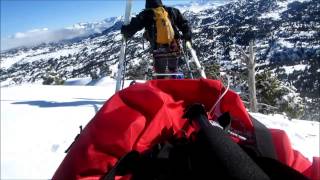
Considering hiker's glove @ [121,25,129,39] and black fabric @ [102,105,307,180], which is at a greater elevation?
hiker's glove @ [121,25,129,39]

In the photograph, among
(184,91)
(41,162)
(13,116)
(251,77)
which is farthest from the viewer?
(251,77)

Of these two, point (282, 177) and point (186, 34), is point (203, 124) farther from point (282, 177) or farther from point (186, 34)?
point (186, 34)

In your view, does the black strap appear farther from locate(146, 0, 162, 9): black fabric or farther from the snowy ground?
locate(146, 0, 162, 9): black fabric

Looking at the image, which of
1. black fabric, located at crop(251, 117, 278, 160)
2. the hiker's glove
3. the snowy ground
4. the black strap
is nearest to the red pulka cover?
black fabric, located at crop(251, 117, 278, 160)

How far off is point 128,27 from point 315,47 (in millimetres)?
161851

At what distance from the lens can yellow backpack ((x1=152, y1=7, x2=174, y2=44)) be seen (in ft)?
21.6

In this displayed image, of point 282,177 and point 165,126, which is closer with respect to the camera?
point 282,177

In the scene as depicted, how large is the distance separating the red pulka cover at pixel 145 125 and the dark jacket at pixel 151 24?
4.63 meters

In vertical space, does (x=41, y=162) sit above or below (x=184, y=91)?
below

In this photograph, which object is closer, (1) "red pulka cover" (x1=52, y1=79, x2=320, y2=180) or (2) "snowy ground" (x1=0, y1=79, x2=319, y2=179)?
(1) "red pulka cover" (x1=52, y1=79, x2=320, y2=180)

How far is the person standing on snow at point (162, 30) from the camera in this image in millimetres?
6582

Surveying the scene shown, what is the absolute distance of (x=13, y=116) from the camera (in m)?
7.16

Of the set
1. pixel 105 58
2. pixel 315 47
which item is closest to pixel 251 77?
pixel 315 47

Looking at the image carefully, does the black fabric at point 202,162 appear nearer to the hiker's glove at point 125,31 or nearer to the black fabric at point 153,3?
the hiker's glove at point 125,31
